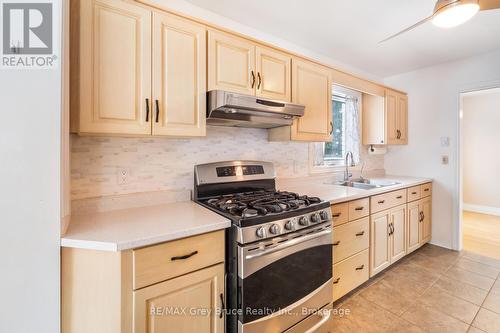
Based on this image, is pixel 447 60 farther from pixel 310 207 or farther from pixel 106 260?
pixel 106 260

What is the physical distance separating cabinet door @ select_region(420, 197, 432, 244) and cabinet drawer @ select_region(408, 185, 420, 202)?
0.54 feet

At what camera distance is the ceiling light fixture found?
1.34 m

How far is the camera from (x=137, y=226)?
118cm

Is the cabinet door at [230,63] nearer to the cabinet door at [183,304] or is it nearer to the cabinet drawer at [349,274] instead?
the cabinet door at [183,304]

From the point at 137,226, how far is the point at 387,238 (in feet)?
7.75

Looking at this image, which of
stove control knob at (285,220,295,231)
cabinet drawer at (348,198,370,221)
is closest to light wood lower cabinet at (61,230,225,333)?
stove control knob at (285,220,295,231)

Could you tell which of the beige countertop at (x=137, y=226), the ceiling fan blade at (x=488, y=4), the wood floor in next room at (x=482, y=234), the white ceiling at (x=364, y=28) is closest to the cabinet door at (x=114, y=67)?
the beige countertop at (x=137, y=226)

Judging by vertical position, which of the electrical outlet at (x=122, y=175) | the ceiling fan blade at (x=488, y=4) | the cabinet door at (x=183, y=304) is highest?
the ceiling fan blade at (x=488, y=4)

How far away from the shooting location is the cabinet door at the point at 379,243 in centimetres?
222

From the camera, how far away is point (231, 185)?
1904mm

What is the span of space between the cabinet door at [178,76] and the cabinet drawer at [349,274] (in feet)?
5.06

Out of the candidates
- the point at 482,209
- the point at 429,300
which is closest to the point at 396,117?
the point at 429,300

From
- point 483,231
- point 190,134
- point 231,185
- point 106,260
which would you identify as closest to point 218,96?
point 190,134

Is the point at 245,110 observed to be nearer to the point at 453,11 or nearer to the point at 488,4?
the point at 453,11
